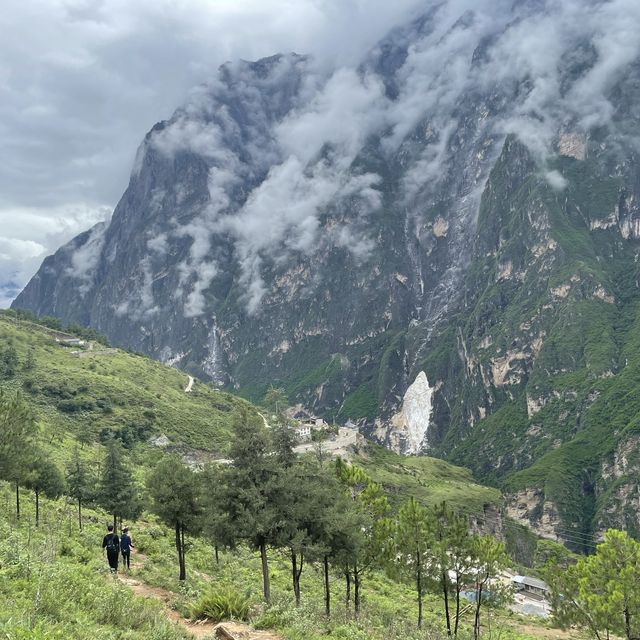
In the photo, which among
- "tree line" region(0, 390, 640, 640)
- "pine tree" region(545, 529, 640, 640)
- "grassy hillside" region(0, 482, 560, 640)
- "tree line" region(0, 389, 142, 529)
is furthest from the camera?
"tree line" region(0, 389, 142, 529)

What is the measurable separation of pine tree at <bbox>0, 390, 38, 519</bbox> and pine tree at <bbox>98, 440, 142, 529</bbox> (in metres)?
4.68

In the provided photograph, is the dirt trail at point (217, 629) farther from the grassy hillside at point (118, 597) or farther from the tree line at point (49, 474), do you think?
the tree line at point (49, 474)

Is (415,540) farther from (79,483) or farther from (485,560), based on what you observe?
(79,483)

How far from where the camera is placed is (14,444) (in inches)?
1292

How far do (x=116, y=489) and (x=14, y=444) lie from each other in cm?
742

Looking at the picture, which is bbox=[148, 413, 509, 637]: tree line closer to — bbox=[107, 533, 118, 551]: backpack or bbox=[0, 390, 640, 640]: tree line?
bbox=[0, 390, 640, 640]: tree line

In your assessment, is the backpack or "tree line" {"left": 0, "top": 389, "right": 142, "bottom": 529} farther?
"tree line" {"left": 0, "top": 389, "right": 142, "bottom": 529}

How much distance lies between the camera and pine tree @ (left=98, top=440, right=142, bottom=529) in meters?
37.2

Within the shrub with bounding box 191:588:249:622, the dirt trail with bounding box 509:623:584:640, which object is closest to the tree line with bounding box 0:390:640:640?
the shrub with bounding box 191:588:249:622

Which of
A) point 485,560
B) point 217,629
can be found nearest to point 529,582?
point 485,560

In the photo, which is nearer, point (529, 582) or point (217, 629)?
point (217, 629)

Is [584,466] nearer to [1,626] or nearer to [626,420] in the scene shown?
[626,420]

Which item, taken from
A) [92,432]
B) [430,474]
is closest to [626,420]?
[430,474]

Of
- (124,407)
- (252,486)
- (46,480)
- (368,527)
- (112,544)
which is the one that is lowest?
(368,527)
